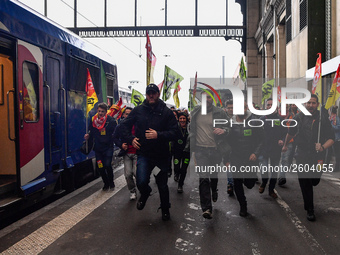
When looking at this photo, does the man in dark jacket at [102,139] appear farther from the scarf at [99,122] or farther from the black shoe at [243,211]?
the black shoe at [243,211]

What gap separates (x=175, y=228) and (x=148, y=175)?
0.83 meters

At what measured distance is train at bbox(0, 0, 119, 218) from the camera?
18.1 feet

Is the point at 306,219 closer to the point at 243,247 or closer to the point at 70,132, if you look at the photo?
the point at 243,247

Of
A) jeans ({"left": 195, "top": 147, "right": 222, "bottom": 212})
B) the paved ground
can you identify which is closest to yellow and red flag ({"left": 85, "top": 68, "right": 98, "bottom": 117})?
the paved ground

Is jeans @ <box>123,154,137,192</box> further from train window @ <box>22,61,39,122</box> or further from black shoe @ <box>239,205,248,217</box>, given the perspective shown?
black shoe @ <box>239,205,248,217</box>

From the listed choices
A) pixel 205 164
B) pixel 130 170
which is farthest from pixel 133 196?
pixel 205 164

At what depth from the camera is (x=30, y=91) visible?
5863 mm

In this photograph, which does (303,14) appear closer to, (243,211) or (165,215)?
(243,211)

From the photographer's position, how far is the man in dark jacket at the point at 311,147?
5.50 meters

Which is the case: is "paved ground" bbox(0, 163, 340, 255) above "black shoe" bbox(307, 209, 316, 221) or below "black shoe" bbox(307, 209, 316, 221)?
below

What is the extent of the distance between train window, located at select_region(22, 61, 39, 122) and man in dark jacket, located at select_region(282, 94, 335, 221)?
417cm

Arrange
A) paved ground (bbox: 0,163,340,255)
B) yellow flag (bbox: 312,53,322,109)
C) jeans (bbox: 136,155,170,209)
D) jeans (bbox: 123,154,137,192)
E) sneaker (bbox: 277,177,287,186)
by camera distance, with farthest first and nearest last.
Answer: sneaker (bbox: 277,177,287,186), yellow flag (bbox: 312,53,322,109), jeans (bbox: 123,154,137,192), jeans (bbox: 136,155,170,209), paved ground (bbox: 0,163,340,255)

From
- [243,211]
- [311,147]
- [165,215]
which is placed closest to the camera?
[165,215]

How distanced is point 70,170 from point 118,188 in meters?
1.06
